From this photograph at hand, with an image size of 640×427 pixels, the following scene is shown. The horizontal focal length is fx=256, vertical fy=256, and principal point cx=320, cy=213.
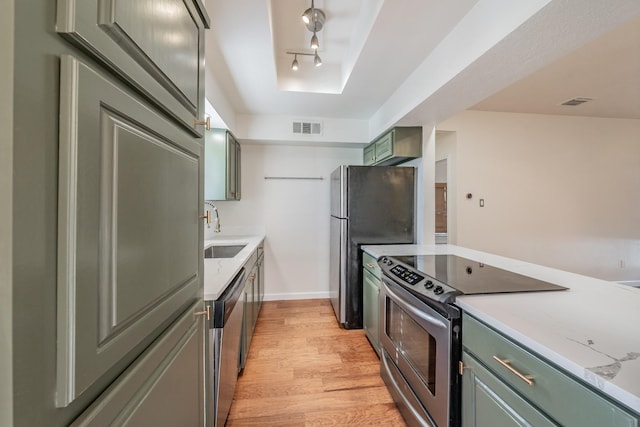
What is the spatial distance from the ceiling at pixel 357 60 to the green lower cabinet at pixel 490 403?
5.36 feet

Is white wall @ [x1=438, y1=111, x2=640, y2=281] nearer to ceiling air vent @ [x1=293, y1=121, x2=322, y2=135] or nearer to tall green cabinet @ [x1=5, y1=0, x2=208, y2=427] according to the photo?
ceiling air vent @ [x1=293, y1=121, x2=322, y2=135]

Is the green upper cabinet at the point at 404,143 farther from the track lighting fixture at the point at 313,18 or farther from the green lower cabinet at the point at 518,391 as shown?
the green lower cabinet at the point at 518,391

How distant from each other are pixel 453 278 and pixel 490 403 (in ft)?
1.83

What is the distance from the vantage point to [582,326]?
34.0 inches

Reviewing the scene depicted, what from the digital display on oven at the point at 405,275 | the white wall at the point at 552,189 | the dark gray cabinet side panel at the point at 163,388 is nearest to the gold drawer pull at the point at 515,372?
the digital display on oven at the point at 405,275

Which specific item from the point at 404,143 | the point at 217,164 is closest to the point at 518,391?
the point at 404,143

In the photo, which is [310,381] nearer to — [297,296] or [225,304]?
[225,304]

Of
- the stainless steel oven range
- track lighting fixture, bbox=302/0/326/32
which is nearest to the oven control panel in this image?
the stainless steel oven range

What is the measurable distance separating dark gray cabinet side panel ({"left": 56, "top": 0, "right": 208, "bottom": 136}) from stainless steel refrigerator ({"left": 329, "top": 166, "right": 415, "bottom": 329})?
1.79 m

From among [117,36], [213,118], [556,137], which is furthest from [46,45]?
[556,137]

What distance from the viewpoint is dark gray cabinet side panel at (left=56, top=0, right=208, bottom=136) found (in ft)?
1.40

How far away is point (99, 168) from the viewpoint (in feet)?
1.52

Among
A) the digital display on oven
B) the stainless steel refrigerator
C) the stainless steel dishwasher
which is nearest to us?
the stainless steel dishwasher

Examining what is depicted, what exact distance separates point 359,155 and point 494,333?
2.94 metres
